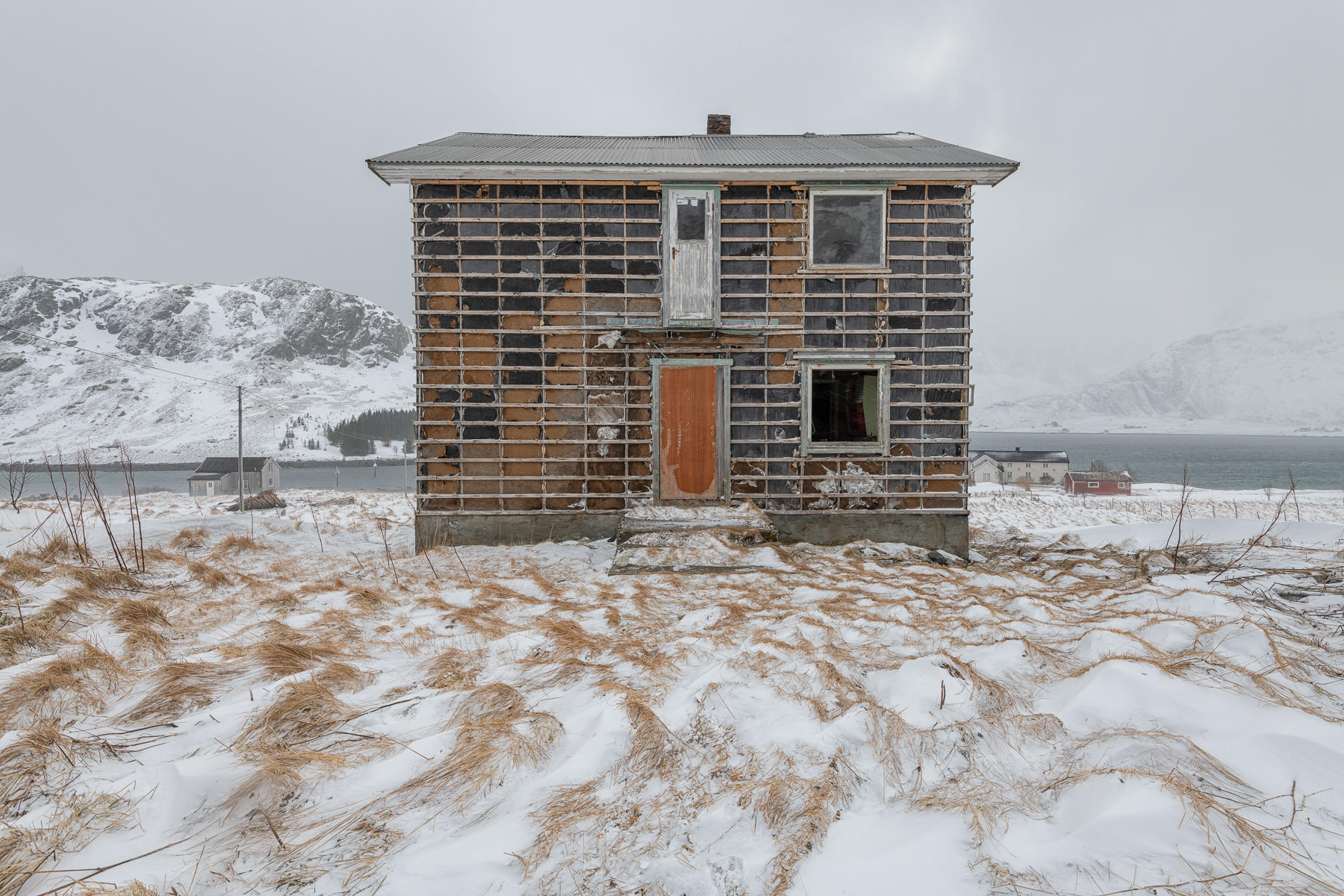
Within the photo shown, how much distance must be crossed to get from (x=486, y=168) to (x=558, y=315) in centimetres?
280

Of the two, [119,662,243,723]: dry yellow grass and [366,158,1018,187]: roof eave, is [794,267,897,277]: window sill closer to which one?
[366,158,1018,187]: roof eave

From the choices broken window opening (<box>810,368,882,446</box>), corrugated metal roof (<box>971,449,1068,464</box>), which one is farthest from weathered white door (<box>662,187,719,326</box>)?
corrugated metal roof (<box>971,449,1068,464</box>)

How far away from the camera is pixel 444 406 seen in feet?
31.2

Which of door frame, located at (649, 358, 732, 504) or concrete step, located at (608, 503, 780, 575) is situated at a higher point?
door frame, located at (649, 358, 732, 504)

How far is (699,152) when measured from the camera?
10.7 meters

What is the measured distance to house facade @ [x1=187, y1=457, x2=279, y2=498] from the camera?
1800 inches

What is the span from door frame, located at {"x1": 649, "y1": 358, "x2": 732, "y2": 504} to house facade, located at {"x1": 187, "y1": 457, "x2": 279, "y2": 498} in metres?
49.6

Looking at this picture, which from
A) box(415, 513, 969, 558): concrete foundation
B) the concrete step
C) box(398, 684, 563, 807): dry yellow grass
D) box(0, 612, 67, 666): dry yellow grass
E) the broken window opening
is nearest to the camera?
box(398, 684, 563, 807): dry yellow grass

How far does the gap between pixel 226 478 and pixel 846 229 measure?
188 feet

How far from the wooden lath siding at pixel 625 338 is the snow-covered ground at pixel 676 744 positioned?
4575 mm

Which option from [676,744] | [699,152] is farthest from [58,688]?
[699,152]

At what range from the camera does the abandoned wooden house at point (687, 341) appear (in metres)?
9.41

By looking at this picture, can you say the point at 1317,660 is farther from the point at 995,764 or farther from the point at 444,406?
the point at 444,406

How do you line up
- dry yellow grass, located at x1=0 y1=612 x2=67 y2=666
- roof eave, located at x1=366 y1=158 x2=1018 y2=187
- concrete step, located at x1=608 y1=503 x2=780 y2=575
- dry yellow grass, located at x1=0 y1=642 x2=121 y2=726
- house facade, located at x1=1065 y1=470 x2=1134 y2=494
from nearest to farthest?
dry yellow grass, located at x1=0 y1=642 x2=121 y2=726 → dry yellow grass, located at x1=0 y1=612 x2=67 y2=666 → concrete step, located at x1=608 y1=503 x2=780 y2=575 → roof eave, located at x1=366 y1=158 x2=1018 y2=187 → house facade, located at x1=1065 y1=470 x2=1134 y2=494
